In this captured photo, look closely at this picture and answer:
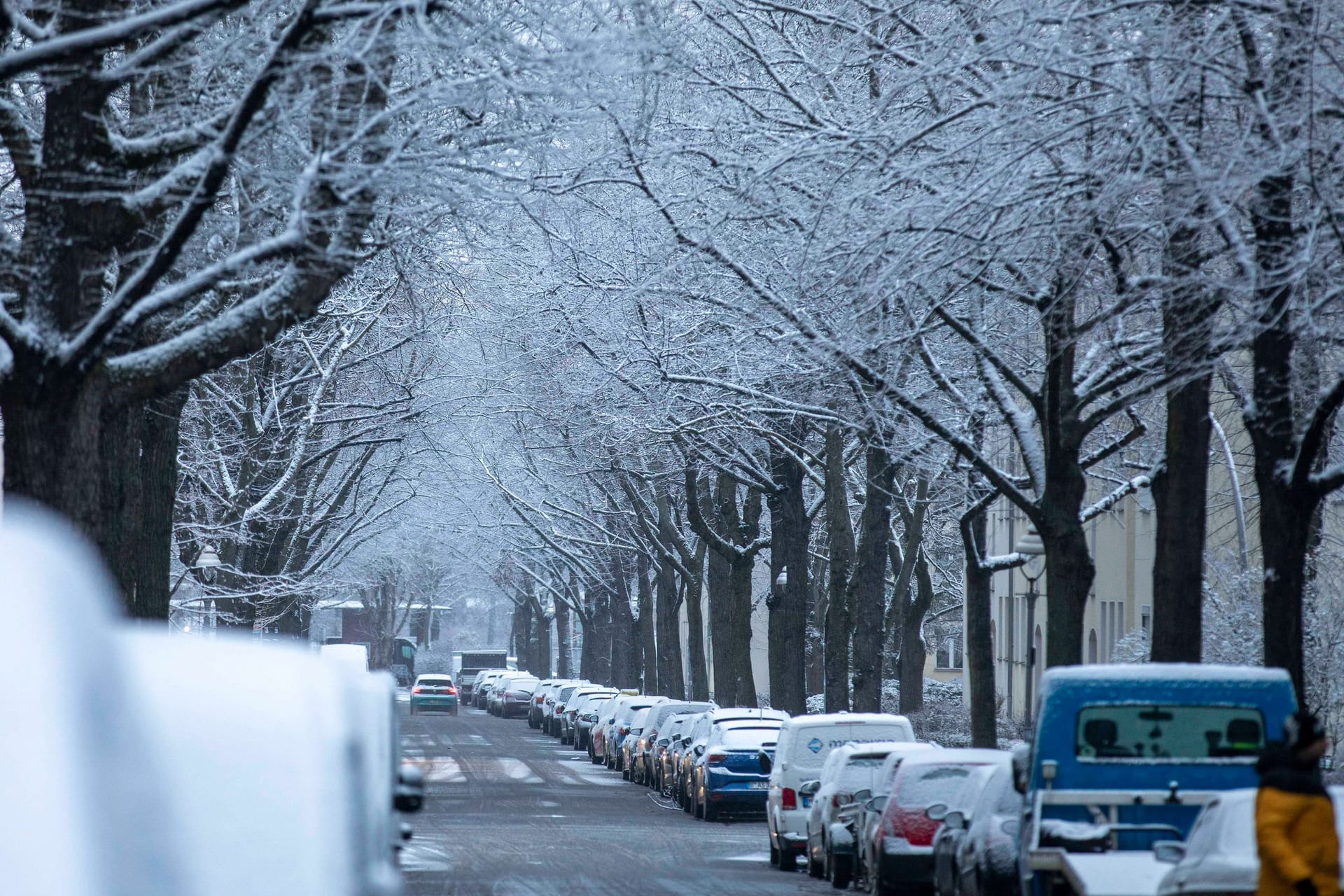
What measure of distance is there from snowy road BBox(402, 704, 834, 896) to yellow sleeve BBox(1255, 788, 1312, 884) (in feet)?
33.1

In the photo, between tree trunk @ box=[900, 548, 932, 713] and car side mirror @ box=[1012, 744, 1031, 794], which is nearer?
car side mirror @ box=[1012, 744, 1031, 794]

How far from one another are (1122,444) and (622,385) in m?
13.1

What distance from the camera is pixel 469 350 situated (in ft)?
164

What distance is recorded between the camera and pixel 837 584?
3306cm

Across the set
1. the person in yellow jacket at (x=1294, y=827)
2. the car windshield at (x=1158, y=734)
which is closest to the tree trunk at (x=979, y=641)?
the car windshield at (x=1158, y=734)

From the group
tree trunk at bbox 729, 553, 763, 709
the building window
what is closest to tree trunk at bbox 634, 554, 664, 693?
tree trunk at bbox 729, 553, 763, 709

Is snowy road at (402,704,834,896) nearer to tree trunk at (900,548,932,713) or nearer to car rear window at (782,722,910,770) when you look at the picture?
car rear window at (782,722,910,770)

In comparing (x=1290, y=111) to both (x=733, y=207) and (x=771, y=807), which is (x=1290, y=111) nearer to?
(x=733, y=207)

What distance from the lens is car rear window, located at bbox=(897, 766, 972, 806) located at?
17250mm

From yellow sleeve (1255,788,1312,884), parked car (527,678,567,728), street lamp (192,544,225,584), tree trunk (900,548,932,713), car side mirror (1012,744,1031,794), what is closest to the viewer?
yellow sleeve (1255,788,1312,884)

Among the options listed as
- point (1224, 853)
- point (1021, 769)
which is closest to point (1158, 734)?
point (1021, 769)

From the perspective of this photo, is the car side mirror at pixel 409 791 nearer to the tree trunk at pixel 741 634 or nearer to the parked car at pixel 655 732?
→ the parked car at pixel 655 732

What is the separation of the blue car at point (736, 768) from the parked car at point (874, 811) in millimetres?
10323

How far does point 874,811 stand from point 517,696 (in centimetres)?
6487
